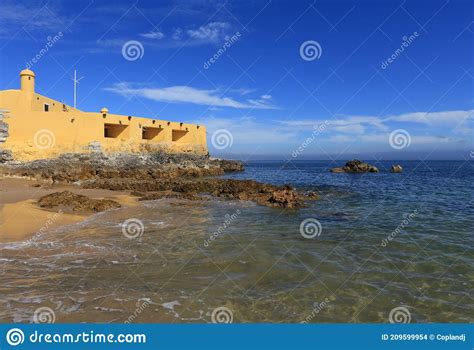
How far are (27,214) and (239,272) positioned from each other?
7.88 m

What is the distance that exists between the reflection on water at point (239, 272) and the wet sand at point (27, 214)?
72cm

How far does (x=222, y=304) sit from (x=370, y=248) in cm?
480

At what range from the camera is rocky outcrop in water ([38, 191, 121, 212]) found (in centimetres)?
1220

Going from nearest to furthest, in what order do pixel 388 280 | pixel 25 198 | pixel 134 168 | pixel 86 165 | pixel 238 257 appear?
1. pixel 388 280
2. pixel 238 257
3. pixel 25 198
4. pixel 86 165
5. pixel 134 168

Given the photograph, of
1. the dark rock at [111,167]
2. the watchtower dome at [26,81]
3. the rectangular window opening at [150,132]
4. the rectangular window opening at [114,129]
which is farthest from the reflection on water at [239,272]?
the rectangular window opening at [150,132]

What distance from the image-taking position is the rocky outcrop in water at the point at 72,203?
40.0 ft

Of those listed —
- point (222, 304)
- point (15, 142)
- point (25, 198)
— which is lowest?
point (222, 304)

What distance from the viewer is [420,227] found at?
10820mm

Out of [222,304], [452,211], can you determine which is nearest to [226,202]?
[452,211]

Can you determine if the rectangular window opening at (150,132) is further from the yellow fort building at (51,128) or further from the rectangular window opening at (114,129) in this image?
the rectangular window opening at (114,129)

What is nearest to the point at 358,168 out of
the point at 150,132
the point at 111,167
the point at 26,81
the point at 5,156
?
the point at 150,132

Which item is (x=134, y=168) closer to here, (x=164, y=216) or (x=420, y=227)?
(x=164, y=216)

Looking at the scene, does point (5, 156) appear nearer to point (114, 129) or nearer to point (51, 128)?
point (51, 128)

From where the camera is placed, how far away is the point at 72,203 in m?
12.6
